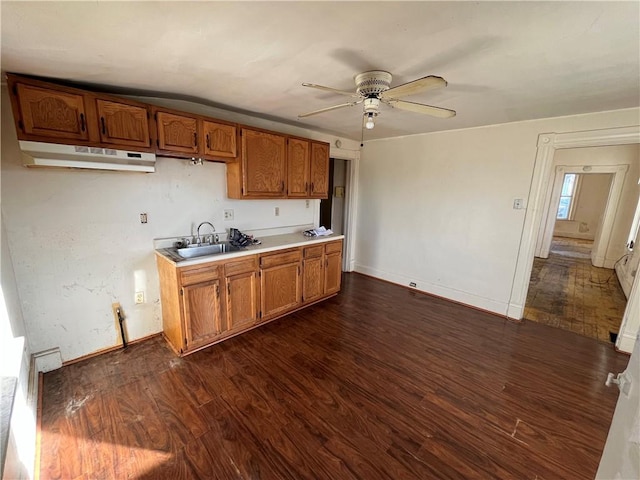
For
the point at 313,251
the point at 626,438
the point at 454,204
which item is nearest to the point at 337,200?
the point at 313,251

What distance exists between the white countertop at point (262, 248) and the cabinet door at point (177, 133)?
3.13 ft

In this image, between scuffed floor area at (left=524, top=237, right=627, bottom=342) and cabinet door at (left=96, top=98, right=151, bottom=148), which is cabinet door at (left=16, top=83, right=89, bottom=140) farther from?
scuffed floor area at (left=524, top=237, right=627, bottom=342)

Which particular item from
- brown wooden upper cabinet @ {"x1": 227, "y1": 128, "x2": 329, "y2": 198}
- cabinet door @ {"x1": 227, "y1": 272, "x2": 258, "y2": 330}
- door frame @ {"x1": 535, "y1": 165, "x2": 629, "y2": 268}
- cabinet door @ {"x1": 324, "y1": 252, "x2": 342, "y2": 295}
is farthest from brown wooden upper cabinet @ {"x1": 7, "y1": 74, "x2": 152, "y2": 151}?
door frame @ {"x1": 535, "y1": 165, "x2": 629, "y2": 268}

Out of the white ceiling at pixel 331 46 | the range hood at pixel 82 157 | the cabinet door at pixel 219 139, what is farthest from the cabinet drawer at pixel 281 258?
the white ceiling at pixel 331 46

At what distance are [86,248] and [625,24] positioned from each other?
375 cm

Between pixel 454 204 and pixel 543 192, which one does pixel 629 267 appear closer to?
pixel 543 192

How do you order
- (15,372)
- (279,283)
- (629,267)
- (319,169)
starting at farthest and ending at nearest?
(629,267)
(319,169)
(279,283)
(15,372)

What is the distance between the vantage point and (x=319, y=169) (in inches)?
145

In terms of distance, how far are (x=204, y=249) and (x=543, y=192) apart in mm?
3882

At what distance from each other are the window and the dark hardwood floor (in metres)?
8.13

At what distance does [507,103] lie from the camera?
2486 mm

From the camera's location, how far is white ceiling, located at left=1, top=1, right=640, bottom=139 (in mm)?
1210

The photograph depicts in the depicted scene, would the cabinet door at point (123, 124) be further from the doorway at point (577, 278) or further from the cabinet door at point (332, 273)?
the doorway at point (577, 278)

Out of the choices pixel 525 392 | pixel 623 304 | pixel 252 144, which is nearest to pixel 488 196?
pixel 525 392
